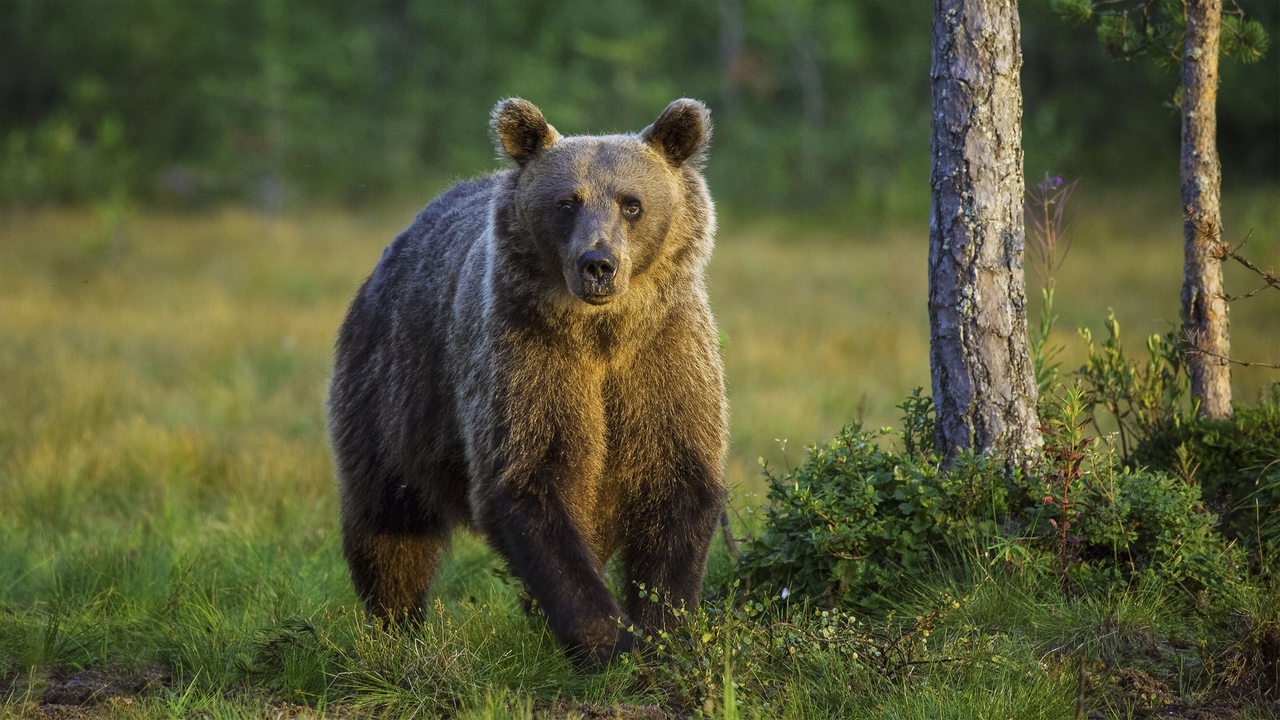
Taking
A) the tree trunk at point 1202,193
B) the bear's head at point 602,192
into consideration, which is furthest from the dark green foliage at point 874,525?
the tree trunk at point 1202,193

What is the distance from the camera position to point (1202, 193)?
574cm

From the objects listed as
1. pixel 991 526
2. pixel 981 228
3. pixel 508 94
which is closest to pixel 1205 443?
pixel 991 526

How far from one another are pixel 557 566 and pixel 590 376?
2.47 ft

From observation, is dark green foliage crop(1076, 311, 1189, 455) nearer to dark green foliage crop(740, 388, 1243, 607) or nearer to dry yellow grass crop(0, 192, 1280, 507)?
dry yellow grass crop(0, 192, 1280, 507)

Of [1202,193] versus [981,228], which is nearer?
[981,228]

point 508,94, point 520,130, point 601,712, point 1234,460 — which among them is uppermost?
point 508,94

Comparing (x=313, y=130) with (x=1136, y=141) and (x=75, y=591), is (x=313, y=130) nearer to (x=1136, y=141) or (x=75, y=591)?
(x=1136, y=141)

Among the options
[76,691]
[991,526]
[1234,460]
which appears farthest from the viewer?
[1234,460]

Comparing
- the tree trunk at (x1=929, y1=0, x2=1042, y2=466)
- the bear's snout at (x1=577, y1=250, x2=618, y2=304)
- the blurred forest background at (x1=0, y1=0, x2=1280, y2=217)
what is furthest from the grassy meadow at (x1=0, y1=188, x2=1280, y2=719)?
the blurred forest background at (x1=0, y1=0, x2=1280, y2=217)

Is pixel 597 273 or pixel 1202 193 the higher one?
pixel 1202 193

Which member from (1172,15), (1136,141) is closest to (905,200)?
(1136,141)

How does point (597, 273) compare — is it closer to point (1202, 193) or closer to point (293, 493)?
point (1202, 193)

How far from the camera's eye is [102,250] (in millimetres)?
20625

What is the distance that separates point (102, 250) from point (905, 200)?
14.9m
